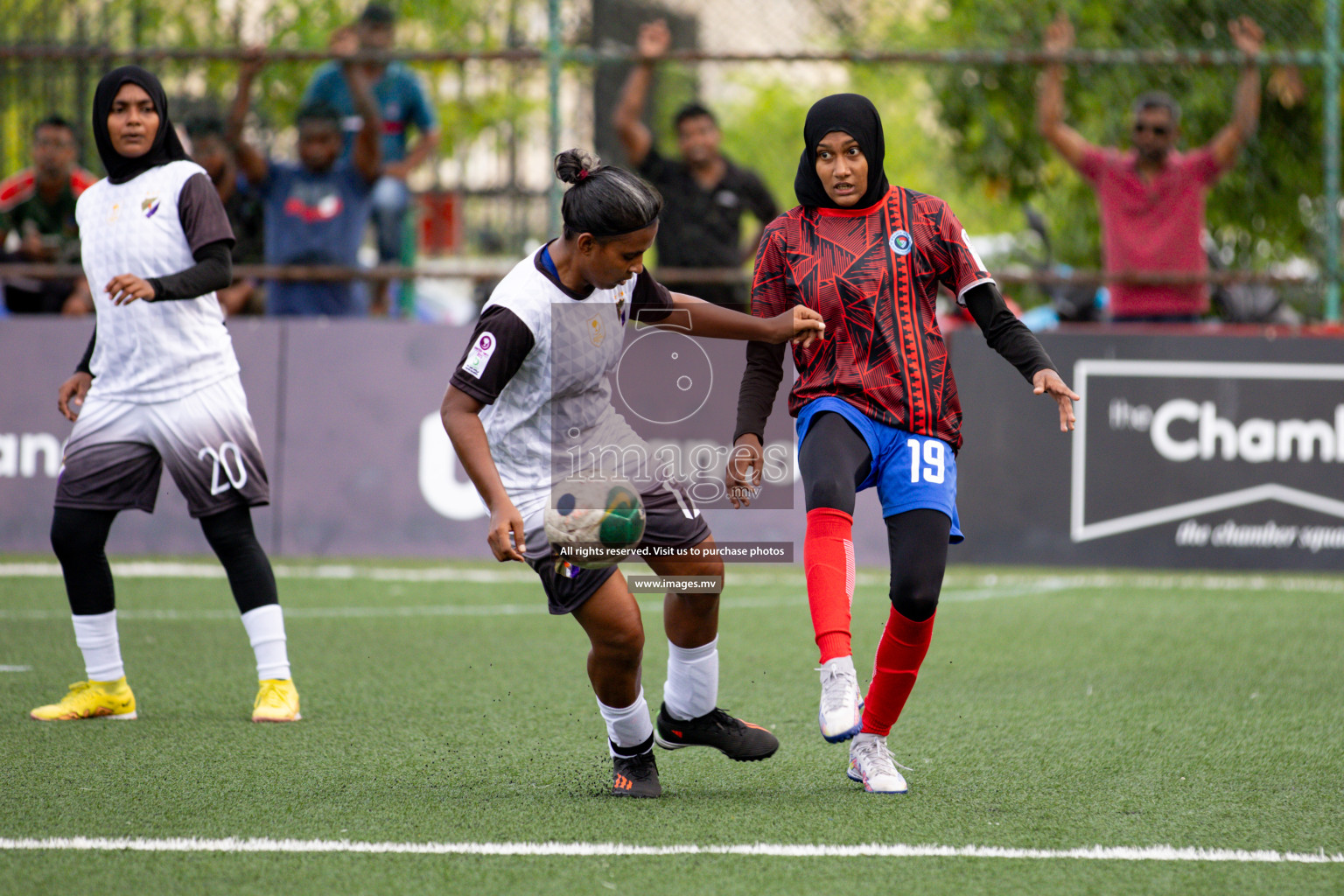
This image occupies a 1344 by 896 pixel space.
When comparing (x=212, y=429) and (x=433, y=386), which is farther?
(x=433, y=386)

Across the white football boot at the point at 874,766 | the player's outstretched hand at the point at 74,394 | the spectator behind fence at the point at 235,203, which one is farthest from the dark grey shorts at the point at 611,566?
the spectator behind fence at the point at 235,203

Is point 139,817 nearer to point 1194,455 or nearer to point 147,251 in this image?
point 147,251

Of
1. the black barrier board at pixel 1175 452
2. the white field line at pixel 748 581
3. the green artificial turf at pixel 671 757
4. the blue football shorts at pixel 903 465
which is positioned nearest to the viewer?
the green artificial turf at pixel 671 757

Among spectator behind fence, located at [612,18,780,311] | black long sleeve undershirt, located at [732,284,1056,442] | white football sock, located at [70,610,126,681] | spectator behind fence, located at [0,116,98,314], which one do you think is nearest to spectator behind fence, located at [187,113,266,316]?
spectator behind fence, located at [0,116,98,314]

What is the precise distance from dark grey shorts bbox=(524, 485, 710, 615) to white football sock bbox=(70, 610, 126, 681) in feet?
6.48

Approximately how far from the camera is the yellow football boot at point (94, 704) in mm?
5148

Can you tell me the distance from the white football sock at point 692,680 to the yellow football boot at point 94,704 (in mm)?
2061

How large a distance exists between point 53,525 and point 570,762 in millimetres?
2021

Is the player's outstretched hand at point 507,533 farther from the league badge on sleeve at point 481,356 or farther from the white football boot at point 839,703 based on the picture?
the white football boot at point 839,703

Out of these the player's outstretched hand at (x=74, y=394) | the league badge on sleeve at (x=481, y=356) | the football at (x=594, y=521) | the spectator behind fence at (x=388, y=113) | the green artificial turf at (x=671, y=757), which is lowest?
the green artificial turf at (x=671, y=757)

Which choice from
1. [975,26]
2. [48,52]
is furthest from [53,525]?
[975,26]

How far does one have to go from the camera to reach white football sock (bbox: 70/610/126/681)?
5223mm

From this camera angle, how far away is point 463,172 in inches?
397

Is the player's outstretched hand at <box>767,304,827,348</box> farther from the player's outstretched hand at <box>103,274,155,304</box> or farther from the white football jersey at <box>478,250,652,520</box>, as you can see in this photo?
the player's outstretched hand at <box>103,274,155,304</box>
